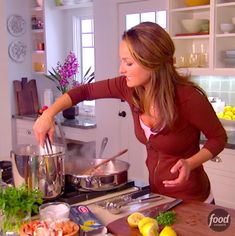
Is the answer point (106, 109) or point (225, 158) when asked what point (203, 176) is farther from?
point (106, 109)

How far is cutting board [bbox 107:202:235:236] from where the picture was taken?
146 centimetres

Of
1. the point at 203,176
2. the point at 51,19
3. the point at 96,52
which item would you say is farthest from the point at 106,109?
the point at 203,176

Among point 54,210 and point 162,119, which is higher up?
point 162,119

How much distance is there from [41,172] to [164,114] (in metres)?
0.55

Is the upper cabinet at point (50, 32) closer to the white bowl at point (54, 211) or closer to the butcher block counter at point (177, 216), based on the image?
the butcher block counter at point (177, 216)

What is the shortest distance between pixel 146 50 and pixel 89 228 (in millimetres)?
707

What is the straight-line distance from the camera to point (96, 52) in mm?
4539

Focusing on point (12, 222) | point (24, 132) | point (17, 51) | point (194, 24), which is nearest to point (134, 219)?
point (12, 222)

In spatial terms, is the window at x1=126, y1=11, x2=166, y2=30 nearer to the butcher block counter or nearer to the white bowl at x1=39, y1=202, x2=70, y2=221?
the butcher block counter

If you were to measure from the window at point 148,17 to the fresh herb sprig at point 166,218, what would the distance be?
9.05ft

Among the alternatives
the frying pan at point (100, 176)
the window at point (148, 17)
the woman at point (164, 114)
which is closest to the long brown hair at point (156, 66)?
the woman at point (164, 114)

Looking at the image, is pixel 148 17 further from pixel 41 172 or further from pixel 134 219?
pixel 134 219

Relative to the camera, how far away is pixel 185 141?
1848 millimetres

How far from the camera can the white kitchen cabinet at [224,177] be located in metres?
3.18
